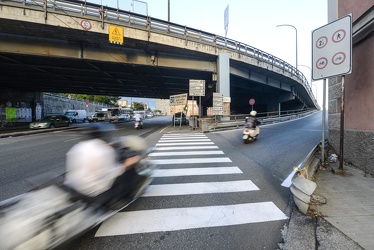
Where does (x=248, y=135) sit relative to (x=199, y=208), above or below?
above

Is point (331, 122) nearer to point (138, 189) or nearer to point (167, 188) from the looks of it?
point (167, 188)

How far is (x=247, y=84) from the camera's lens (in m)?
26.2

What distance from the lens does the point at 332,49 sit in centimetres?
491

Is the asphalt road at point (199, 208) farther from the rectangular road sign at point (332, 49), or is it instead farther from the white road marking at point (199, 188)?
the rectangular road sign at point (332, 49)

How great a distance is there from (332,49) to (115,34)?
13.3 meters

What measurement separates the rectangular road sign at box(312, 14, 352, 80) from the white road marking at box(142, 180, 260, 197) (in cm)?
360

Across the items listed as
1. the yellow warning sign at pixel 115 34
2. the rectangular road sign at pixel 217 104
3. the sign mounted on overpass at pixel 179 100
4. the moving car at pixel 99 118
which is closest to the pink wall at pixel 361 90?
the rectangular road sign at pixel 217 104

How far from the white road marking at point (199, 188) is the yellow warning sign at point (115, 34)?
12.8 m

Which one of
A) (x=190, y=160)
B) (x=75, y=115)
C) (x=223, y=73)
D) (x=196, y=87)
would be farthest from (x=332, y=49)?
(x=75, y=115)

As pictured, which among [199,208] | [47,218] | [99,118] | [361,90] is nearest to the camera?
[47,218]

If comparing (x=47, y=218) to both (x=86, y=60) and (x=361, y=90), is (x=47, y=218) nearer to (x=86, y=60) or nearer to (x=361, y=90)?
(x=361, y=90)

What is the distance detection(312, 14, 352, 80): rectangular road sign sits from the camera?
4555 mm

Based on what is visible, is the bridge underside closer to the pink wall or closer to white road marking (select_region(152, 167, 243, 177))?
white road marking (select_region(152, 167, 243, 177))

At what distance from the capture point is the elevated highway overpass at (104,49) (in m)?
12.6
